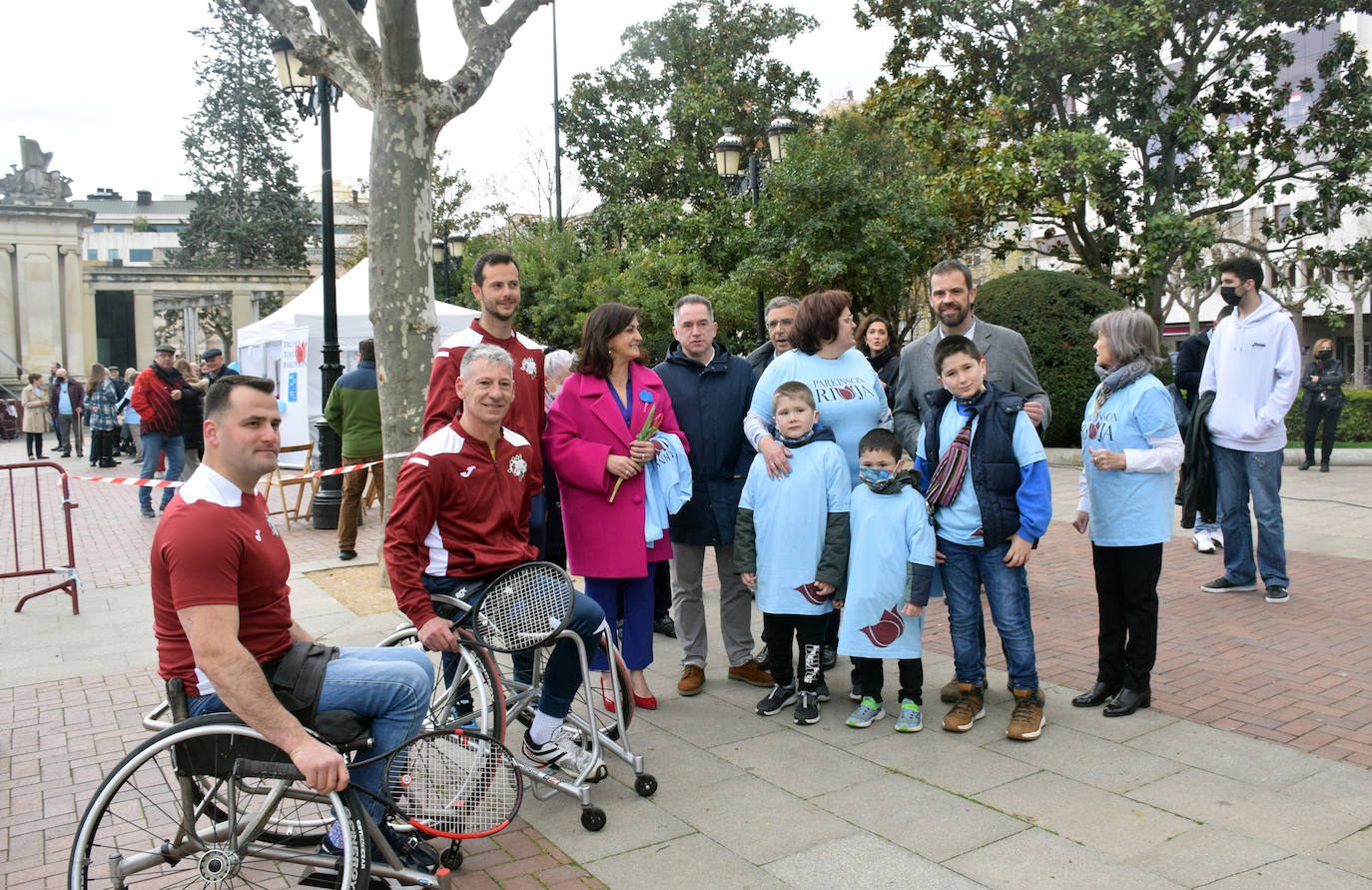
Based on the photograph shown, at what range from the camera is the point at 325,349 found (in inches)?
489

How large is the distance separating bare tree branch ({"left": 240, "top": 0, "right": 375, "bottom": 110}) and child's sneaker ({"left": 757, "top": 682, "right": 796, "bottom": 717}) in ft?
16.8

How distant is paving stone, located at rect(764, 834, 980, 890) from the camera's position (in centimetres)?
314

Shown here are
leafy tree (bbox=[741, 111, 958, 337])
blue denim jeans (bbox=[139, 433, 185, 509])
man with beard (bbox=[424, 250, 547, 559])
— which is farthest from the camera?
leafy tree (bbox=[741, 111, 958, 337])

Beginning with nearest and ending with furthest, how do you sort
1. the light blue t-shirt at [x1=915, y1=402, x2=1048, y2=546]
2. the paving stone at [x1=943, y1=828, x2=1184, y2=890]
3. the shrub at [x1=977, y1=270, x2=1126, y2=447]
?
1. the paving stone at [x1=943, y1=828, x2=1184, y2=890]
2. the light blue t-shirt at [x1=915, y1=402, x2=1048, y2=546]
3. the shrub at [x1=977, y1=270, x2=1126, y2=447]

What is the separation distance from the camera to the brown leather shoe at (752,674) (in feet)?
17.2

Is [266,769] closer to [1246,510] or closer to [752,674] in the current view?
[752,674]

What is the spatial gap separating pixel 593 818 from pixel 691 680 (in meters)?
1.63

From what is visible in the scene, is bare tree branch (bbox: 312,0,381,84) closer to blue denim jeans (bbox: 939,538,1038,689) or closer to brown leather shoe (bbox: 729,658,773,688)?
brown leather shoe (bbox: 729,658,773,688)

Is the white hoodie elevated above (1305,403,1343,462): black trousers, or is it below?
above

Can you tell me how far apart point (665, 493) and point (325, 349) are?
892 centimetres

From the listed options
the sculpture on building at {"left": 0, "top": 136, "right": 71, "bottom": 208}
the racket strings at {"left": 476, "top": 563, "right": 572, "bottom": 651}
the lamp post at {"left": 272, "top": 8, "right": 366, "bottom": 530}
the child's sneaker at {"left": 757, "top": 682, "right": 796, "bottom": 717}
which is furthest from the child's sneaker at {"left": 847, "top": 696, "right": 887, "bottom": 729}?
the sculpture on building at {"left": 0, "top": 136, "right": 71, "bottom": 208}

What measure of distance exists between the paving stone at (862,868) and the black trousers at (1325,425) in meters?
12.6

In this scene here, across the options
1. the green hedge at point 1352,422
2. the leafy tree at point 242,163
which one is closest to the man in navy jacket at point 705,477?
the green hedge at point 1352,422

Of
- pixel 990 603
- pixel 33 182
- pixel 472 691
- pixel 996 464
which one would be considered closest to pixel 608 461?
pixel 472 691
